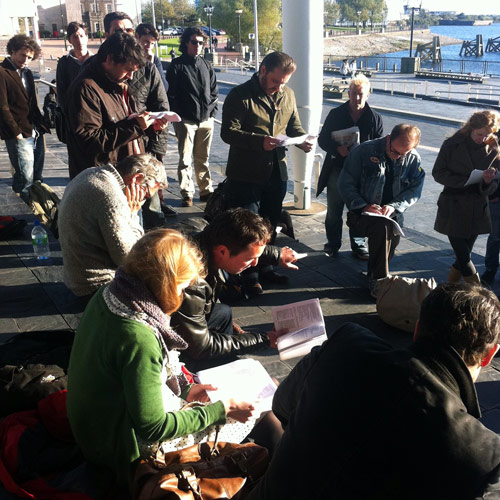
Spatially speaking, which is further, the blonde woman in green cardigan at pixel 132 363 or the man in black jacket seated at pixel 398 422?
the blonde woman in green cardigan at pixel 132 363

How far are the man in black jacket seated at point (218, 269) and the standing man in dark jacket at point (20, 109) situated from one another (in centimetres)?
367

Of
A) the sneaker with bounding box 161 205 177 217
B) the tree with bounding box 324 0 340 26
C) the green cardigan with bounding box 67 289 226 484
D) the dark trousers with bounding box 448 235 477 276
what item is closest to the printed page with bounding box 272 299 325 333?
the green cardigan with bounding box 67 289 226 484

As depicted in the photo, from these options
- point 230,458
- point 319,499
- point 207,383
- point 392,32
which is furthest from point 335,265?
point 392,32

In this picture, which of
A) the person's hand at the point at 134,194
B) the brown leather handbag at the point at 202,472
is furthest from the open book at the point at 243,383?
the person's hand at the point at 134,194

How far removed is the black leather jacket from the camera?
10.2 feet

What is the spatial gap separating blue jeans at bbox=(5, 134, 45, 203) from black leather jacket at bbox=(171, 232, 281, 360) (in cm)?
382

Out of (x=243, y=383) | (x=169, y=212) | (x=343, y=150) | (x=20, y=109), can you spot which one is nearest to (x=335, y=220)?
(x=343, y=150)

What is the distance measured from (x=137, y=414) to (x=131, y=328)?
30 cm

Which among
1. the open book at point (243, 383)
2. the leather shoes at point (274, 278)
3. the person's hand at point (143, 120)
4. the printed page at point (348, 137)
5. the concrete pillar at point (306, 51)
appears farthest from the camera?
the concrete pillar at point (306, 51)

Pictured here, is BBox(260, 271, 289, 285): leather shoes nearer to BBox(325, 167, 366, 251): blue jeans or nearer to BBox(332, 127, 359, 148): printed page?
BBox(325, 167, 366, 251): blue jeans

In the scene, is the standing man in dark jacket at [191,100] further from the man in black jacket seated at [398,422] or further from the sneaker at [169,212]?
the man in black jacket seated at [398,422]

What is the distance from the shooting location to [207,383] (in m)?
2.80

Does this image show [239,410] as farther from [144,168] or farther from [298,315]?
[144,168]

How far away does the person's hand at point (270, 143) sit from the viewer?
16.8ft
